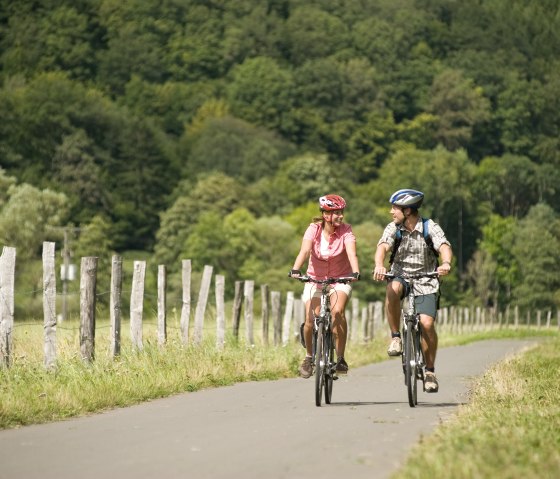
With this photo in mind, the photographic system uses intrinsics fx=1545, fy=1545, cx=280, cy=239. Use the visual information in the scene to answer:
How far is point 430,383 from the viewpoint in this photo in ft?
45.9

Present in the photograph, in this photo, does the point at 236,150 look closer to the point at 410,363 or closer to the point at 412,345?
the point at 412,345

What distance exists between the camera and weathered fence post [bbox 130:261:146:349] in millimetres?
18625

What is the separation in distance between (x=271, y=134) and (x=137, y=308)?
141800mm

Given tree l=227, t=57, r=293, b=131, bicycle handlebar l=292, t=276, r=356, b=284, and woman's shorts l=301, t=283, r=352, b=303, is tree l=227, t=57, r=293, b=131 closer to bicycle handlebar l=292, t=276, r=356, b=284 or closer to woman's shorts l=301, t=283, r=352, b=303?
woman's shorts l=301, t=283, r=352, b=303

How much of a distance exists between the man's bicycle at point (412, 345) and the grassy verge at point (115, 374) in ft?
8.40

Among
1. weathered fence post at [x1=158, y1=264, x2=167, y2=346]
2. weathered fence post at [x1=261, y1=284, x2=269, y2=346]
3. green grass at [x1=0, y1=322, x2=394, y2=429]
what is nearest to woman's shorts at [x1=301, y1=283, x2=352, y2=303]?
green grass at [x1=0, y1=322, x2=394, y2=429]

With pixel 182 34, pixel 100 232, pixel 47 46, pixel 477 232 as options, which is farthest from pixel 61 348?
pixel 182 34

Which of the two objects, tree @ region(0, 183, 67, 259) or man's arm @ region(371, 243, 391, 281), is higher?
man's arm @ region(371, 243, 391, 281)

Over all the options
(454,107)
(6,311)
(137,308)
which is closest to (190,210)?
(454,107)

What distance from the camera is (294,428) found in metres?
11.5

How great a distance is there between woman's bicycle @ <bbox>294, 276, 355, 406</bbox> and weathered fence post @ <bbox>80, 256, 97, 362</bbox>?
10.4 ft

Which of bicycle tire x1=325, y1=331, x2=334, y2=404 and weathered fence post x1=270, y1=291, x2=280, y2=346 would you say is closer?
bicycle tire x1=325, y1=331, x2=334, y2=404

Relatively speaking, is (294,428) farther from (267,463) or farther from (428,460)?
(428,460)

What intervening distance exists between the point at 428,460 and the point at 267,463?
1.15 metres
